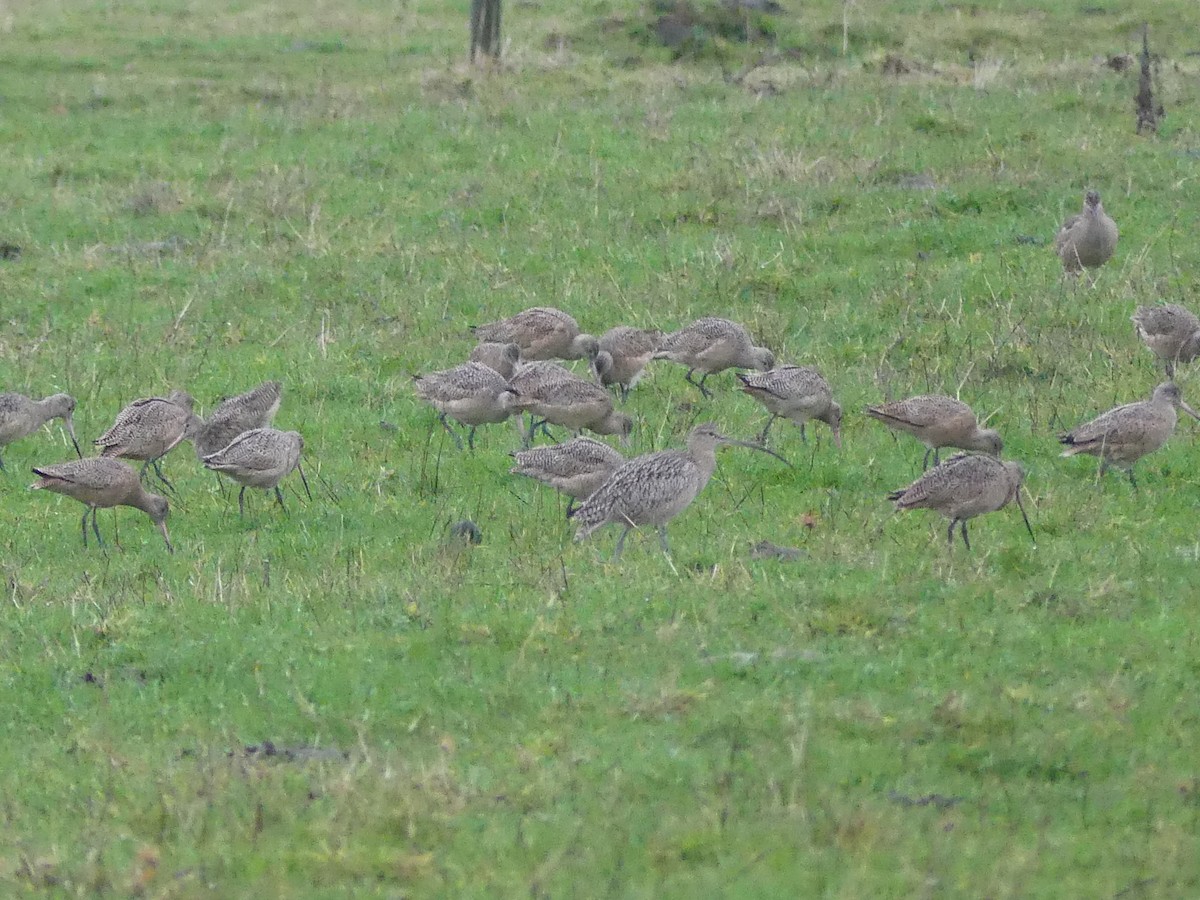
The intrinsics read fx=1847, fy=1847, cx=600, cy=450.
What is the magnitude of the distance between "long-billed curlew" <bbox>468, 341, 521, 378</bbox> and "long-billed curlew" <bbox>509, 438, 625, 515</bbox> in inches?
97.1

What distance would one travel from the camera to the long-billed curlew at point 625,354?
14.6m

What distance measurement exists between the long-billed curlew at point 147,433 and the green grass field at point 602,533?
1.32ft

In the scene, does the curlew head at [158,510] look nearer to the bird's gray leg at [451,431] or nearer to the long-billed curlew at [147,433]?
the long-billed curlew at [147,433]

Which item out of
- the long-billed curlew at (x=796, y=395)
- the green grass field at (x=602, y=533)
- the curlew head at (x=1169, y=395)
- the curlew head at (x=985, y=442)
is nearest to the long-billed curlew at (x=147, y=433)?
the green grass field at (x=602, y=533)

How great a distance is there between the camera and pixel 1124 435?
1159 centimetres

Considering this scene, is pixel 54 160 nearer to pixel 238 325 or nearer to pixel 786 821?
pixel 238 325

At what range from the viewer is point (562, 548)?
10.9 metres

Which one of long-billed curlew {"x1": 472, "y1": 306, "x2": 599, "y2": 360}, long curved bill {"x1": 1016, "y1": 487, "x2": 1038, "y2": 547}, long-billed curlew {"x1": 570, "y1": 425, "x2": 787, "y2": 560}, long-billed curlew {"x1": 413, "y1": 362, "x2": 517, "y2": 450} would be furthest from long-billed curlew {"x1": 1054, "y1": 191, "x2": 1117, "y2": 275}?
long-billed curlew {"x1": 570, "y1": 425, "x2": 787, "y2": 560}

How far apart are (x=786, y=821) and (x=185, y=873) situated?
2197mm

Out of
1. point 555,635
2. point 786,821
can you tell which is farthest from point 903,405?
point 786,821

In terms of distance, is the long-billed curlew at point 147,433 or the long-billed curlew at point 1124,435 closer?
the long-billed curlew at point 1124,435

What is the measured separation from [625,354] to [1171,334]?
13.8ft

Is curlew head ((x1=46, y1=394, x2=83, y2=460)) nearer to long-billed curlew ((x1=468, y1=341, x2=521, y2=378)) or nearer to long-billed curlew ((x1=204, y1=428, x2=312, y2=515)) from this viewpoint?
long-billed curlew ((x1=204, y1=428, x2=312, y2=515))

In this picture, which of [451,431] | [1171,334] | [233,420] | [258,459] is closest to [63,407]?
[233,420]
